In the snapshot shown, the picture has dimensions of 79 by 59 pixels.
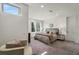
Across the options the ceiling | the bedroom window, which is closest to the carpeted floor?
the ceiling

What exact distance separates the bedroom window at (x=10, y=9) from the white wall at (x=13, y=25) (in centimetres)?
8

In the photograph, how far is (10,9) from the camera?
232 cm

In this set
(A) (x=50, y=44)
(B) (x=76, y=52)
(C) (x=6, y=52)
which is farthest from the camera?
(A) (x=50, y=44)

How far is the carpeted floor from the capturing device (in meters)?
2.35

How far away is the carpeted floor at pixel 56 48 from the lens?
7.72 feet

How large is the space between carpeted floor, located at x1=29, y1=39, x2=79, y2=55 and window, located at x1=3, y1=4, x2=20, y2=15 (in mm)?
811

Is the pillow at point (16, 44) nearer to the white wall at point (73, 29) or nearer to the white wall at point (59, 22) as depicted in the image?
the white wall at point (59, 22)

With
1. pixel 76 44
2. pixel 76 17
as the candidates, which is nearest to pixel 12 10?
pixel 76 17

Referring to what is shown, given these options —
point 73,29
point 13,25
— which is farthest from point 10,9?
point 73,29

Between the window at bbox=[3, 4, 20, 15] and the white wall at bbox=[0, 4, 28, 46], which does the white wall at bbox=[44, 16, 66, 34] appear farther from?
the window at bbox=[3, 4, 20, 15]

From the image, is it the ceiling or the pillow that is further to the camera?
the ceiling
